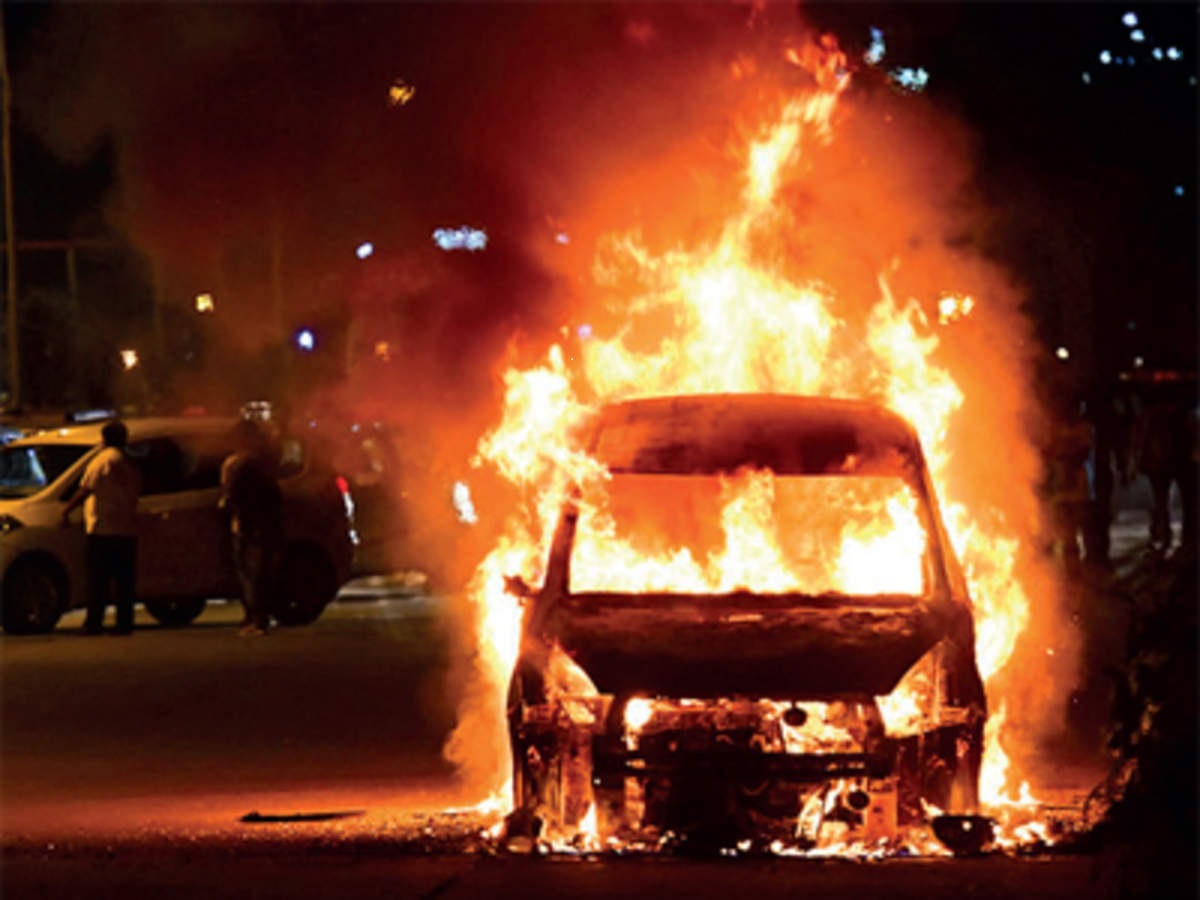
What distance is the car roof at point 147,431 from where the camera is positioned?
920 inches

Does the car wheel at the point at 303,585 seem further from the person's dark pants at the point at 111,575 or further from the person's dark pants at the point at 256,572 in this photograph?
the person's dark pants at the point at 111,575

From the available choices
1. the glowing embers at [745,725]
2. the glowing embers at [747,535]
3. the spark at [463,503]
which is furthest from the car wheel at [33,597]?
the glowing embers at [745,725]

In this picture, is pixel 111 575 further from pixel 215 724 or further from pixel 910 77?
pixel 910 77

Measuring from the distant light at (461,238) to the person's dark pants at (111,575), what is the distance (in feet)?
57.7

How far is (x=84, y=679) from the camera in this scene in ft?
59.3

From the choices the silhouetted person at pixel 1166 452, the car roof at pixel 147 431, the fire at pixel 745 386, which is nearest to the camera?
the fire at pixel 745 386

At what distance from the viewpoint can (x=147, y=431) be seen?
2338cm

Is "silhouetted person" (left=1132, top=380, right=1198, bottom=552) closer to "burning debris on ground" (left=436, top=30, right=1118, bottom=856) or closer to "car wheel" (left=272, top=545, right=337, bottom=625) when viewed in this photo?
"car wheel" (left=272, top=545, right=337, bottom=625)

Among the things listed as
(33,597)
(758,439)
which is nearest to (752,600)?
(758,439)

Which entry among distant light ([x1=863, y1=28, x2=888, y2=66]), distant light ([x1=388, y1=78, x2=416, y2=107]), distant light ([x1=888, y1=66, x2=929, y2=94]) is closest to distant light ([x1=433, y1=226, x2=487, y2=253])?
distant light ([x1=888, y1=66, x2=929, y2=94])

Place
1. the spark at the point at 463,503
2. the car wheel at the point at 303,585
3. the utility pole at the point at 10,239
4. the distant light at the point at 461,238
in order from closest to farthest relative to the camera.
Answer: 1. the car wheel at the point at 303,585
2. the spark at the point at 463,503
3. the utility pole at the point at 10,239
4. the distant light at the point at 461,238

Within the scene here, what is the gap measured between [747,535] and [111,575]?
454 inches

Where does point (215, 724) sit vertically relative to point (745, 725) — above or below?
below

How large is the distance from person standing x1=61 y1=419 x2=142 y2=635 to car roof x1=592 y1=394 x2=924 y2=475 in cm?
1122
